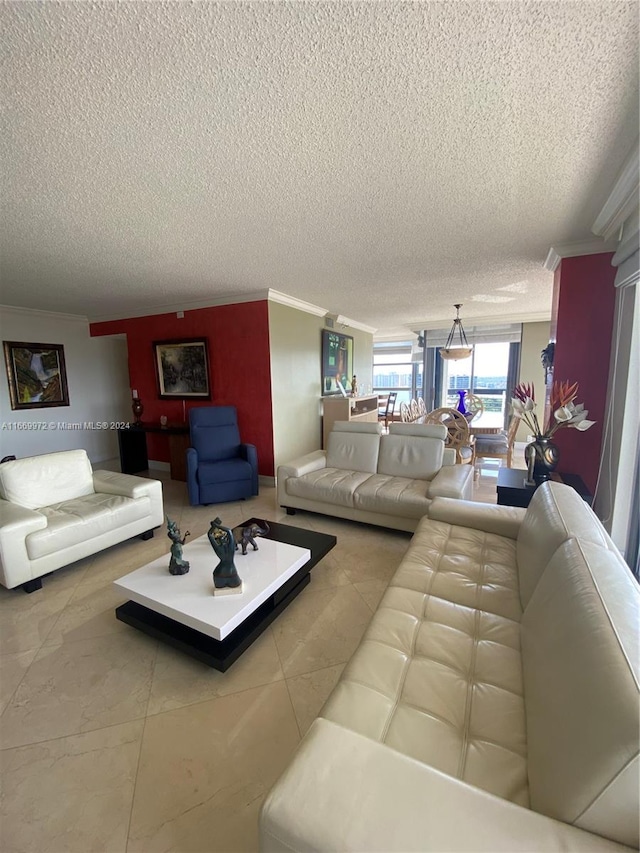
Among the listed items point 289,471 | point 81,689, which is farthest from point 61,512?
point 289,471

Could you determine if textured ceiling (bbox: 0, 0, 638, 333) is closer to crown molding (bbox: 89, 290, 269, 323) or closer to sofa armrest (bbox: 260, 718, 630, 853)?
crown molding (bbox: 89, 290, 269, 323)

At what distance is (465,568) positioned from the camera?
173cm

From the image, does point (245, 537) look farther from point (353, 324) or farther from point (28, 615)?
point (353, 324)

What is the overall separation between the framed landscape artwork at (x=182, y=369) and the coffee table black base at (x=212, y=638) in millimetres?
3253

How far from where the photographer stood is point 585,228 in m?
2.41

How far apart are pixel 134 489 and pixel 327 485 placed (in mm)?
1618

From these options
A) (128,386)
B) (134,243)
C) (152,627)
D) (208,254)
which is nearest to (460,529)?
(152,627)

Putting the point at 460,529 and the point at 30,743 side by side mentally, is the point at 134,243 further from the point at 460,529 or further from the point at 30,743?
the point at 460,529

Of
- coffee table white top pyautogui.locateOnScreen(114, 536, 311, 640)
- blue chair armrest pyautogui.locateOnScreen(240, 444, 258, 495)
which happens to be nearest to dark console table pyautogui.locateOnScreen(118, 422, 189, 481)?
blue chair armrest pyautogui.locateOnScreen(240, 444, 258, 495)

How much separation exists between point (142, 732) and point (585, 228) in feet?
12.4

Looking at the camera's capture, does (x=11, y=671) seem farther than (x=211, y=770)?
Yes

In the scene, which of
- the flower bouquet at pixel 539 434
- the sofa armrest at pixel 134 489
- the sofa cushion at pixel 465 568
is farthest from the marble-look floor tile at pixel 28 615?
the flower bouquet at pixel 539 434

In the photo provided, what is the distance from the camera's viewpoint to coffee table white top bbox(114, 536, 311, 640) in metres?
1.55

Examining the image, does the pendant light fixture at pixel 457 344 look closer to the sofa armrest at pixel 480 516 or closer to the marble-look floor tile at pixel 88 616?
the sofa armrest at pixel 480 516
